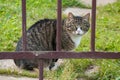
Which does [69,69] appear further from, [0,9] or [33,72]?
[0,9]

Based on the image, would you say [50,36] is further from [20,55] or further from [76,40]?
[20,55]

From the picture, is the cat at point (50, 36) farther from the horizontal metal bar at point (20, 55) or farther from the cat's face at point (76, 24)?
the horizontal metal bar at point (20, 55)

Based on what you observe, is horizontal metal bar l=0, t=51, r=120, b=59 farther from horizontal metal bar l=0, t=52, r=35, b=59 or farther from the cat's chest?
the cat's chest

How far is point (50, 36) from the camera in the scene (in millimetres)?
4336

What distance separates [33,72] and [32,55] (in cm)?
114

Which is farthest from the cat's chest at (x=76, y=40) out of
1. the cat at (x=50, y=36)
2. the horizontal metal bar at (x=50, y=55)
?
the horizontal metal bar at (x=50, y=55)

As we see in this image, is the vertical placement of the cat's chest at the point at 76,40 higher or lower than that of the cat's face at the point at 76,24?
lower

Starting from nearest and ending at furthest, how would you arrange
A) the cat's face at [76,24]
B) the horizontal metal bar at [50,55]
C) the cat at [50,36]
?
the horizontal metal bar at [50,55]
the cat at [50,36]
the cat's face at [76,24]

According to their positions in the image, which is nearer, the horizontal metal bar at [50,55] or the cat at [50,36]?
the horizontal metal bar at [50,55]

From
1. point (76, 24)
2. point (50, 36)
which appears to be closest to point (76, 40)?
point (76, 24)

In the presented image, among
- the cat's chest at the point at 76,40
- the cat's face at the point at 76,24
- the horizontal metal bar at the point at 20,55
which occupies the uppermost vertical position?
the cat's face at the point at 76,24

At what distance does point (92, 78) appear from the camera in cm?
381

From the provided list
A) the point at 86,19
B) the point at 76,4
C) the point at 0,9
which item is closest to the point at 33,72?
the point at 86,19

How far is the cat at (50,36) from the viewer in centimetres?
419
